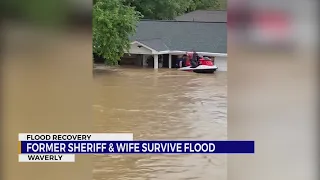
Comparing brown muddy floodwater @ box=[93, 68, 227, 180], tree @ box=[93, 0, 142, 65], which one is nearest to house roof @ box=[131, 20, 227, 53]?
brown muddy floodwater @ box=[93, 68, 227, 180]

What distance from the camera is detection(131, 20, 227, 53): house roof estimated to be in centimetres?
995

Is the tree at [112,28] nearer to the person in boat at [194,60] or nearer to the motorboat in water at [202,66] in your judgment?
the motorboat in water at [202,66]

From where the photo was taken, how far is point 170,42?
10.8 m

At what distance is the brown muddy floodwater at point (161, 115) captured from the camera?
454 cm

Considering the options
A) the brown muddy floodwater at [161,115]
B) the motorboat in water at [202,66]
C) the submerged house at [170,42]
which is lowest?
the brown muddy floodwater at [161,115]

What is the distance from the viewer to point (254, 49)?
185 centimetres

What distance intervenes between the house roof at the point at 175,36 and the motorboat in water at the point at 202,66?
0.23 meters

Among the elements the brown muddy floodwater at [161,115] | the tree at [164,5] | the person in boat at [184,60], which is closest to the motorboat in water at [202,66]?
the person in boat at [184,60]

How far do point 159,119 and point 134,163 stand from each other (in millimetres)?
2623

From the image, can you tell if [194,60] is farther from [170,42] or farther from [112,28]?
[112,28]

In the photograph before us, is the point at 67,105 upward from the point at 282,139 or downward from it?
upward

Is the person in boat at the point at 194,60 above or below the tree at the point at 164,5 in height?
below

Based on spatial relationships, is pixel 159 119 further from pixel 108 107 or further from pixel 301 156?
pixel 301 156

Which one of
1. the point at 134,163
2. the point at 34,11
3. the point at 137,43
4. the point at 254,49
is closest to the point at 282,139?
the point at 254,49
